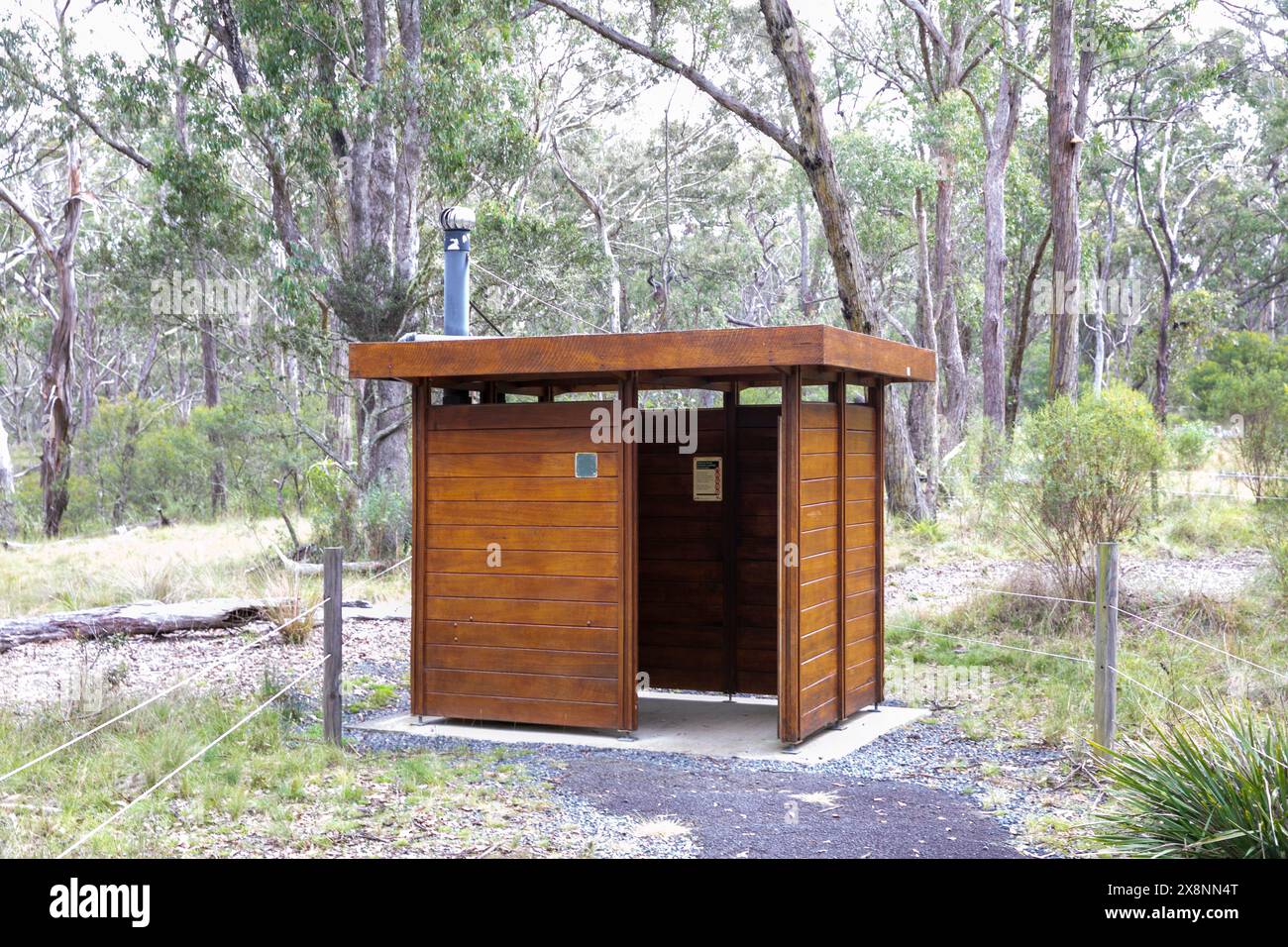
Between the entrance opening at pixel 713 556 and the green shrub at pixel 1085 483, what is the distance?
3.00 m

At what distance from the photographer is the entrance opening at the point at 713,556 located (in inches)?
324

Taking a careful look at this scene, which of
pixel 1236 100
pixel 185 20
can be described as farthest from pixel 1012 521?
pixel 1236 100

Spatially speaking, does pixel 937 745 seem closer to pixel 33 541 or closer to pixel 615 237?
pixel 33 541

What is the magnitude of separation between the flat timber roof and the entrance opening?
2.50 ft

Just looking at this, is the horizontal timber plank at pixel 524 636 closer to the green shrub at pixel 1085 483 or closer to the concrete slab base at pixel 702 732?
the concrete slab base at pixel 702 732

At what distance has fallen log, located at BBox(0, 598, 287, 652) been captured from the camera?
372 inches

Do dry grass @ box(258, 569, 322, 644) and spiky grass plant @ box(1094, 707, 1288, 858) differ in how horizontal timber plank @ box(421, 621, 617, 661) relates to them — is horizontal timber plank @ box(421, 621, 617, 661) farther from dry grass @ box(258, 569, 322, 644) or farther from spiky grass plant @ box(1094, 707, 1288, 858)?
spiky grass plant @ box(1094, 707, 1288, 858)

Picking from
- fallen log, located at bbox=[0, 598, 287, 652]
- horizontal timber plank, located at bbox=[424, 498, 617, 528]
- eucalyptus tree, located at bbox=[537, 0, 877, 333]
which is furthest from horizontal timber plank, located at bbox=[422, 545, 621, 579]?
eucalyptus tree, located at bbox=[537, 0, 877, 333]

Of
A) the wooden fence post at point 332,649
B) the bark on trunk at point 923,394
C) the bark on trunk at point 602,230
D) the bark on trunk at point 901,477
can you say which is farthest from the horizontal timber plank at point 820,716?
the bark on trunk at point 602,230

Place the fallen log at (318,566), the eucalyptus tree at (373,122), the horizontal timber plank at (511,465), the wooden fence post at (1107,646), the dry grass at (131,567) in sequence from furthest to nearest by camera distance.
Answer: the eucalyptus tree at (373,122) → the fallen log at (318,566) → the dry grass at (131,567) → the horizontal timber plank at (511,465) → the wooden fence post at (1107,646)

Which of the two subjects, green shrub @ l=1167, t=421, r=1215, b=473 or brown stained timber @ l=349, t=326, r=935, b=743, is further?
green shrub @ l=1167, t=421, r=1215, b=473

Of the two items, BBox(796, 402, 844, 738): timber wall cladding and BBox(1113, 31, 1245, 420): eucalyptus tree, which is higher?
BBox(1113, 31, 1245, 420): eucalyptus tree

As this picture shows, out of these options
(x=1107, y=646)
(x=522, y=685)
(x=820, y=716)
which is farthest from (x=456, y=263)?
(x=1107, y=646)
